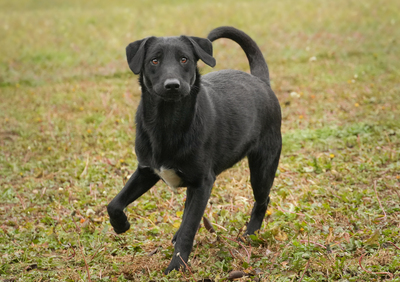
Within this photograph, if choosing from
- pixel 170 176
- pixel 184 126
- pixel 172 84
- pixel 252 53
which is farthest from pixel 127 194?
pixel 252 53

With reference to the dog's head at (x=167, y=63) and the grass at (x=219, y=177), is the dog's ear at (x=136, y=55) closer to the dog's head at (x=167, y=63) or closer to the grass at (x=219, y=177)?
the dog's head at (x=167, y=63)

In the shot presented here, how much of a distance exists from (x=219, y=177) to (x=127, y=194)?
1.91m

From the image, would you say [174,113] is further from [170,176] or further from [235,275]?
[235,275]

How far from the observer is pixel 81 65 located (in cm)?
1043

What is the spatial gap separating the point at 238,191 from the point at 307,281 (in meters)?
1.76

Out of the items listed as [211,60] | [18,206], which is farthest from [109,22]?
[211,60]

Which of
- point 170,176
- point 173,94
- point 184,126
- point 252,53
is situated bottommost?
point 170,176

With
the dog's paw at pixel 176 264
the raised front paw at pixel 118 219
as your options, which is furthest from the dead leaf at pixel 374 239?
the raised front paw at pixel 118 219

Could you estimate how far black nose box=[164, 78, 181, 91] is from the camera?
2.93 metres

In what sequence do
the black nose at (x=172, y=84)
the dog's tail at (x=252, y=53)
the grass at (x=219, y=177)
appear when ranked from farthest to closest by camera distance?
1. the dog's tail at (x=252, y=53)
2. the grass at (x=219, y=177)
3. the black nose at (x=172, y=84)

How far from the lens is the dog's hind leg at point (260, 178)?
385cm

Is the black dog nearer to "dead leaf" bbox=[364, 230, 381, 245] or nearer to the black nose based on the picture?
the black nose

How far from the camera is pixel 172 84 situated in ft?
9.60

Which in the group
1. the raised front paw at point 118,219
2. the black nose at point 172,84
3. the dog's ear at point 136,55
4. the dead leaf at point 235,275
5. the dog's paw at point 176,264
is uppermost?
the dog's ear at point 136,55
